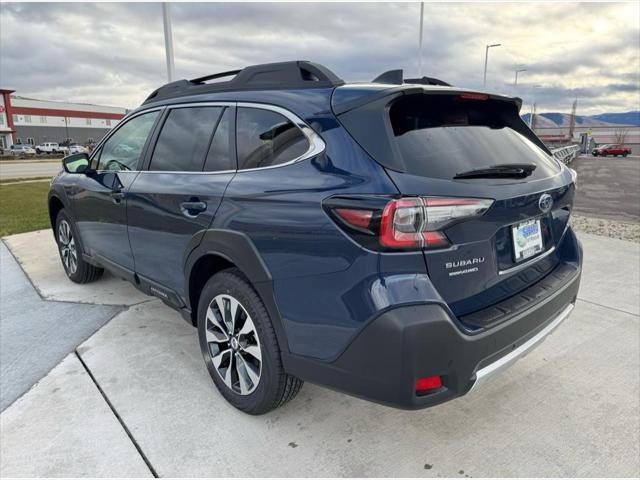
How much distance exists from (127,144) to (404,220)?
2.74 meters

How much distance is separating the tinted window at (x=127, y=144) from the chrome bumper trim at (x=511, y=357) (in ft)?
9.05

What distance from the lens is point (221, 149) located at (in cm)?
270

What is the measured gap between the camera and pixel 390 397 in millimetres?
1914

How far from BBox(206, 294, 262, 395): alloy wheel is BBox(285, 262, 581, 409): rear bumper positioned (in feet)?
1.36

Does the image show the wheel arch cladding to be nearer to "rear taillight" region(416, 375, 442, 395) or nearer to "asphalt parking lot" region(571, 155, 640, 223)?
"rear taillight" region(416, 375, 442, 395)

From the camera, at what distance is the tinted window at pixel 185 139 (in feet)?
9.32

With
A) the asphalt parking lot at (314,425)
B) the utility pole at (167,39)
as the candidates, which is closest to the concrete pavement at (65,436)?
the asphalt parking lot at (314,425)

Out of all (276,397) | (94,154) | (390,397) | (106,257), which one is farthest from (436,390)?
(94,154)

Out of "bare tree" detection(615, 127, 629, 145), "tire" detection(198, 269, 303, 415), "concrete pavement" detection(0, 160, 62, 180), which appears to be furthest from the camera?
"bare tree" detection(615, 127, 629, 145)

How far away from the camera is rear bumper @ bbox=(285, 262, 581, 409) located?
1817 millimetres

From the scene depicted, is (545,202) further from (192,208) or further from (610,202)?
(610,202)

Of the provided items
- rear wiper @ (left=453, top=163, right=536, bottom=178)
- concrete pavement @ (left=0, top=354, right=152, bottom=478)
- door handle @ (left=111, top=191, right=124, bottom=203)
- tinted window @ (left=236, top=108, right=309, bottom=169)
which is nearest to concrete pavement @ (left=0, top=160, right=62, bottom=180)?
door handle @ (left=111, top=191, right=124, bottom=203)

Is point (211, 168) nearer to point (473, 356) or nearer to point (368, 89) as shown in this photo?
point (368, 89)

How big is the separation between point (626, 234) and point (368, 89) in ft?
21.0
